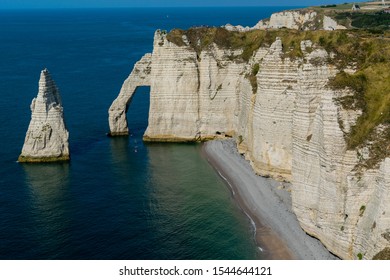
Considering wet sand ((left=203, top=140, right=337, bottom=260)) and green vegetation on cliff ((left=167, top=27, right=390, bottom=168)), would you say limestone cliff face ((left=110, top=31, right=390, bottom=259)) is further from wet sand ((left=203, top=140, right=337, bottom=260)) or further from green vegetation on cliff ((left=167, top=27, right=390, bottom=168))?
wet sand ((left=203, top=140, right=337, bottom=260))

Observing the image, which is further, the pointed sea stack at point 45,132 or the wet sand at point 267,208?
the pointed sea stack at point 45,132

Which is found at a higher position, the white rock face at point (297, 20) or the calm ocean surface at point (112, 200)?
the white rock face at point (297, 20)

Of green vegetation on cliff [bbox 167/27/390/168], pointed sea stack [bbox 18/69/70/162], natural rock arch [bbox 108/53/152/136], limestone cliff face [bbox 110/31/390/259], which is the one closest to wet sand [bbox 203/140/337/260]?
limestone cliff face [bbox 110/31/390/259]

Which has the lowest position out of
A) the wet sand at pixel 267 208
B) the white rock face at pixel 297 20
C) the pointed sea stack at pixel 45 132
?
the wet sand at pixel 267 208

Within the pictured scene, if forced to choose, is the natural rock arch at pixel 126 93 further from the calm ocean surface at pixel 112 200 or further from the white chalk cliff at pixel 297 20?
the white chalk cliff at pixel 297 20

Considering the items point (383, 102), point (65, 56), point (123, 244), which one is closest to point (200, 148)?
point (123, 244)

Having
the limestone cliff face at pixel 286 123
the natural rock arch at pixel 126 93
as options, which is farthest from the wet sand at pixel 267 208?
the natural rock arch at pixel 126 93
